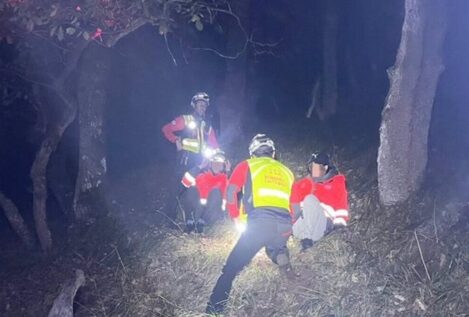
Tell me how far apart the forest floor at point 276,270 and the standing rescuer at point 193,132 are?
47.1 inches

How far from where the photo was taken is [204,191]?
27.7 feet

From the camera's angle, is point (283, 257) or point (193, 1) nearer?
point (283, 257)

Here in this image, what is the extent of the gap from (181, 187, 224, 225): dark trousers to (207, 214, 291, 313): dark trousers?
2.07 m

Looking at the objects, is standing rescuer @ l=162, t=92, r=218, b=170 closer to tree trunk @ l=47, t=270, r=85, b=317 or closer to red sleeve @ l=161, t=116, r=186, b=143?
red sleeve @ l=161, t=116, r=186, b=143

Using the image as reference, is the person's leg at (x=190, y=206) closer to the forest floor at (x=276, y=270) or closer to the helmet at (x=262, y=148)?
the forest floor at (x=276, y=270)

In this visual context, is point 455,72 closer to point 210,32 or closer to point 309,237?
point 309,237

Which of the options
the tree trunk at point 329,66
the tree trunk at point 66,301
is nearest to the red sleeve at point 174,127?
the tree trunk at point 66,301

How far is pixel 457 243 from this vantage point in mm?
6293

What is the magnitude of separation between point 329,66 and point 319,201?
657 cm

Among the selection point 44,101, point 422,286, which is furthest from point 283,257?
point 44,101

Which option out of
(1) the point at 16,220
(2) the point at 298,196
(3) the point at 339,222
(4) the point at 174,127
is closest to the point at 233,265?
(2) the point at 298,196

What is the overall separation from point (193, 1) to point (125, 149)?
306 inches

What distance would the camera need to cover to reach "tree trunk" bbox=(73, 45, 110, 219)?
353 inches

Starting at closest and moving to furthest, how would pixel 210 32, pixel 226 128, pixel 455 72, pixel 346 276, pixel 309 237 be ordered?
pixel 346 276 → pixel 309 237 → pixel 455 72 → pixel 226 128 → pixel 210 32
